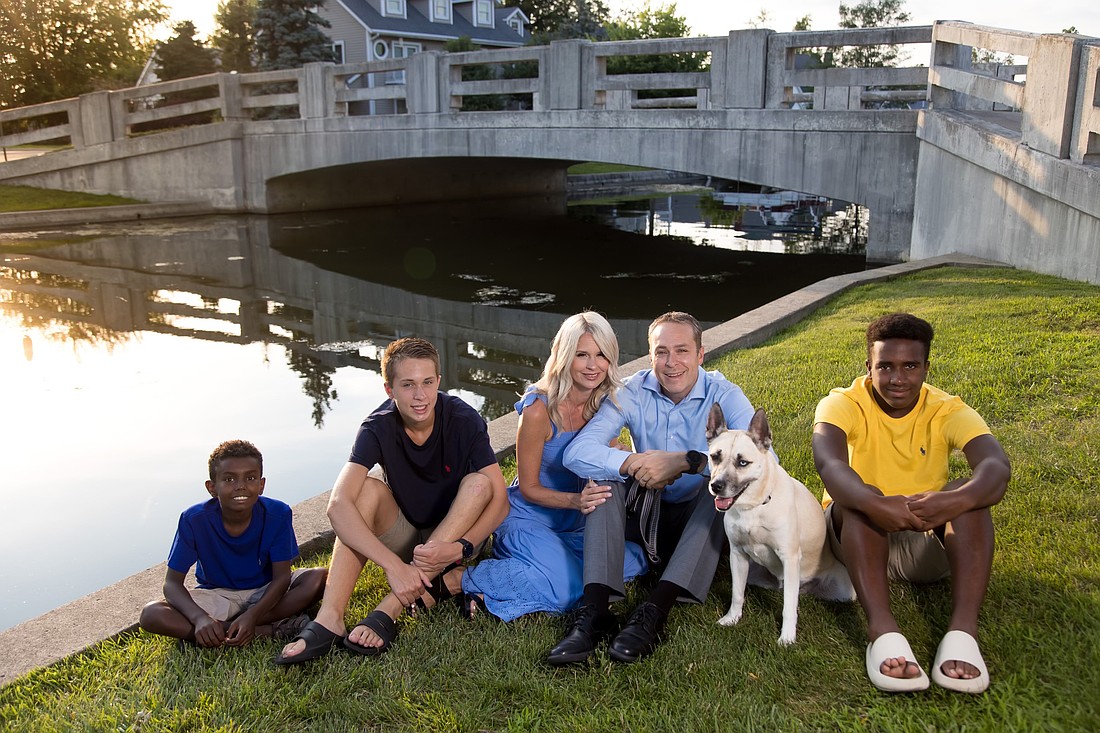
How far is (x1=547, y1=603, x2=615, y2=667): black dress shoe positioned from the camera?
10.6ft

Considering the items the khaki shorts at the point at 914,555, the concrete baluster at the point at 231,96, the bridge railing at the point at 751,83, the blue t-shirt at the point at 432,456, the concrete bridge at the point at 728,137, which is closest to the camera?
the khaki shorts at the point at 914,555

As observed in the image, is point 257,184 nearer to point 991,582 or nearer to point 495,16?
point 991,582

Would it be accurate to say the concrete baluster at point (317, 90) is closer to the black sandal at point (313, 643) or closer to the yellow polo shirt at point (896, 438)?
the black sandal at point (313, 643)

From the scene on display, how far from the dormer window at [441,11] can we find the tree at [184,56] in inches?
481

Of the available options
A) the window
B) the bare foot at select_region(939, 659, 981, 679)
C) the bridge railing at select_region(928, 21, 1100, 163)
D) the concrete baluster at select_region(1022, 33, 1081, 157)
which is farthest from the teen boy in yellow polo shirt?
the window

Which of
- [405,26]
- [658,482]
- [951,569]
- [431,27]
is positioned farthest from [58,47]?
[951,569]

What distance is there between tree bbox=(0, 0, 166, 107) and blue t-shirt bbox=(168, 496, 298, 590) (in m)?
42.6

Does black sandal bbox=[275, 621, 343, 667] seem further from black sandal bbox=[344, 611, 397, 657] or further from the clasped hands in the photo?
the clasped hands

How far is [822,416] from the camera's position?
3432 mm

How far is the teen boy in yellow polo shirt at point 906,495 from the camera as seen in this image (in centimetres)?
297

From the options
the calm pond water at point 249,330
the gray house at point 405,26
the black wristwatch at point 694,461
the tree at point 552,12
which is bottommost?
the calm pond water at point 249,330

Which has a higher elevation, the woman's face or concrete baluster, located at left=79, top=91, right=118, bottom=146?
concrete baluster, located at left=79, top=91, right=118, bottom=146

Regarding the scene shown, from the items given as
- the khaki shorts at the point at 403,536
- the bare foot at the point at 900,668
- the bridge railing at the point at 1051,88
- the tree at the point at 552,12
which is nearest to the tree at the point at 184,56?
the tree at the point at 552,12

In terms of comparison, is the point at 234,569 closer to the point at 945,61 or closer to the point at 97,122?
the point at 945,61
